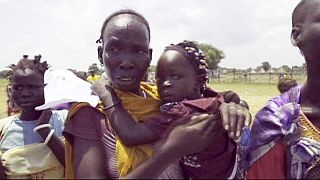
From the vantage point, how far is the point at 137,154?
2.05m

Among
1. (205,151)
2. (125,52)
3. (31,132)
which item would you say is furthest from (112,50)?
(31,132)

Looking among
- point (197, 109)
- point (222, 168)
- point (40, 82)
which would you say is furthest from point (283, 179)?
point (40, 82)

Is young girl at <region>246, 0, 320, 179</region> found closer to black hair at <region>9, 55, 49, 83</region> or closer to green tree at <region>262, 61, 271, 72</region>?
black hair at <region>9, 55, 49, 83</region>

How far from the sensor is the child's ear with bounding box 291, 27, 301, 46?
2162mm

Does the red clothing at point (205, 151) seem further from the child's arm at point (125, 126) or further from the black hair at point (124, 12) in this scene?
the black hair at point (124, 12)

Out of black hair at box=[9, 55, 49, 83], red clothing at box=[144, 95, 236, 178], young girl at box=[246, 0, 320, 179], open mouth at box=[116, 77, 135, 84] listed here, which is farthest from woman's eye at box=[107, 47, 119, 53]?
black hair at box=[9, 55, 49, 83]

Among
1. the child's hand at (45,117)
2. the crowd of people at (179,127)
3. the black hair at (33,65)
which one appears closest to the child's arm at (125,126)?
the crowd of people at (179,127)

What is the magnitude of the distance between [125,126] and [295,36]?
837 millimetres

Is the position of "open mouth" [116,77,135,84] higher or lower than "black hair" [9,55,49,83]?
lower

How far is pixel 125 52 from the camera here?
83.7 inches

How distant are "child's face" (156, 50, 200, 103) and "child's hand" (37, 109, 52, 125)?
0.92 m

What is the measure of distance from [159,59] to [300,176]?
95 cm

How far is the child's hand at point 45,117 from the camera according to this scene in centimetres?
308

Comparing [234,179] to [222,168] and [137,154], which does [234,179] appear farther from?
[137,154]
